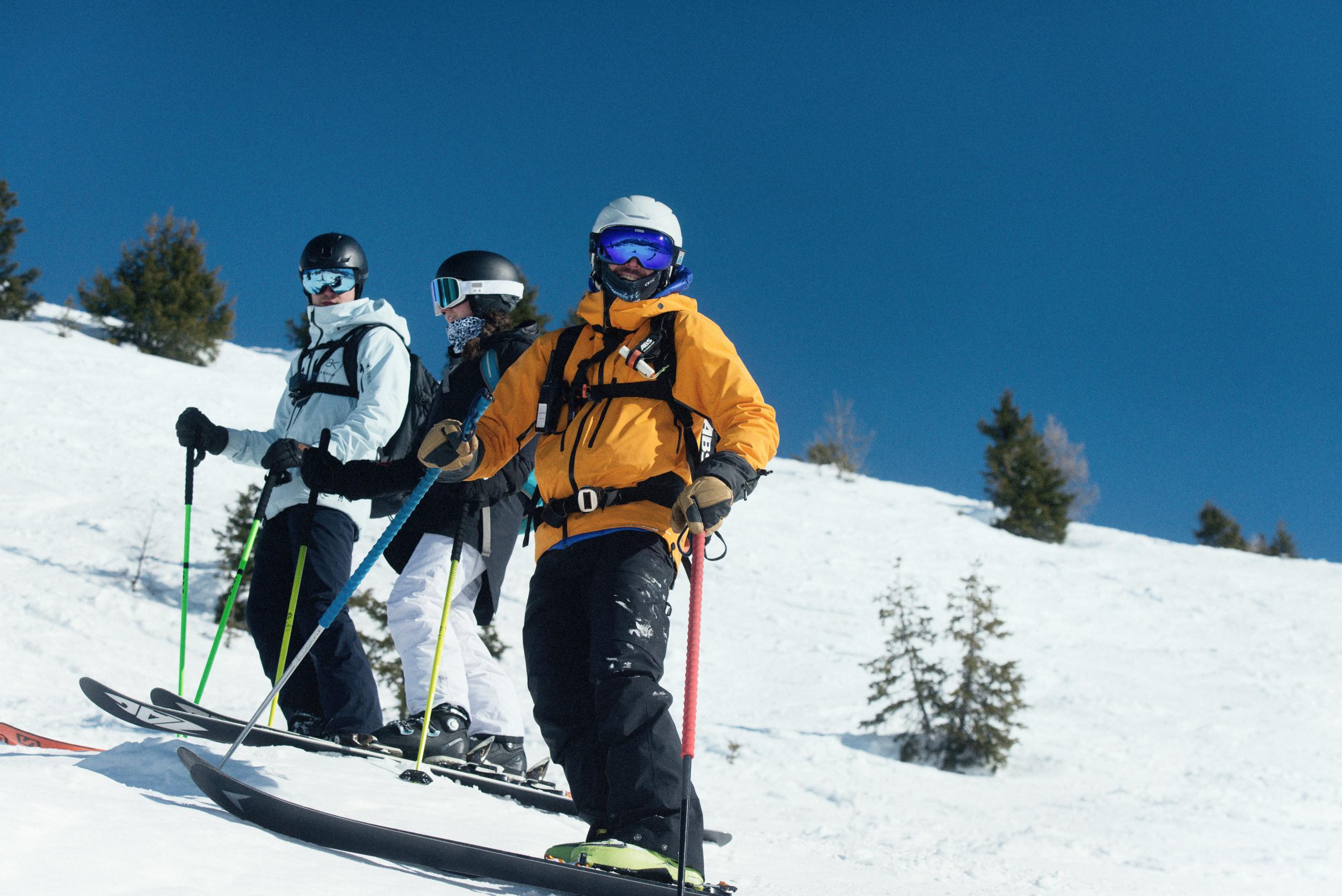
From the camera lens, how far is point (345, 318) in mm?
4141

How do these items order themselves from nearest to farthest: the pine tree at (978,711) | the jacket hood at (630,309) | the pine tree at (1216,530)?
the jacket hood at (630,309)
the pine tree at (978,711)
the pine tree at (1216,530)

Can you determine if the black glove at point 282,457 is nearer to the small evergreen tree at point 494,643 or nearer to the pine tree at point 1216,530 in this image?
the small evergreen tree at point 494,643

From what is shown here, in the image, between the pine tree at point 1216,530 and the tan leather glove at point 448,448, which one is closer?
the tan leather glove at point 448,448

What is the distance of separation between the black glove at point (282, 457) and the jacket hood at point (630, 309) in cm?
132

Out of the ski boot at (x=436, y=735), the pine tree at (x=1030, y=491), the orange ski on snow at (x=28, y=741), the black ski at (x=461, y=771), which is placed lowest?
the orange ski on snow at (x=28, y=741)

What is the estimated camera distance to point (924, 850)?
16.6 ft

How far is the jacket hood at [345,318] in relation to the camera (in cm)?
414

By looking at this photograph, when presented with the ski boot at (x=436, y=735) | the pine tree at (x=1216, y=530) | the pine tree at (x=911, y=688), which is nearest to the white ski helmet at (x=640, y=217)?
the ski boot at (x=436, y=735)

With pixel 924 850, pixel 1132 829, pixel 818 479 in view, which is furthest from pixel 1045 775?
pixel 818 479

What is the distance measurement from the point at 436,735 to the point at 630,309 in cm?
192

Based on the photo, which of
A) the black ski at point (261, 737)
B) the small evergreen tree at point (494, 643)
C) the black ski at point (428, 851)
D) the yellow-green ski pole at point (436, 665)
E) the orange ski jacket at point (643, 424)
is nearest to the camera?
the black ski at point (428, 851)

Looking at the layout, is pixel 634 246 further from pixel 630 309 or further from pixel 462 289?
pixel 462 289

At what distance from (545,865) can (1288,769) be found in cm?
881

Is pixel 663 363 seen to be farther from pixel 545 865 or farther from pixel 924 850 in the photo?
pixel 924 850
